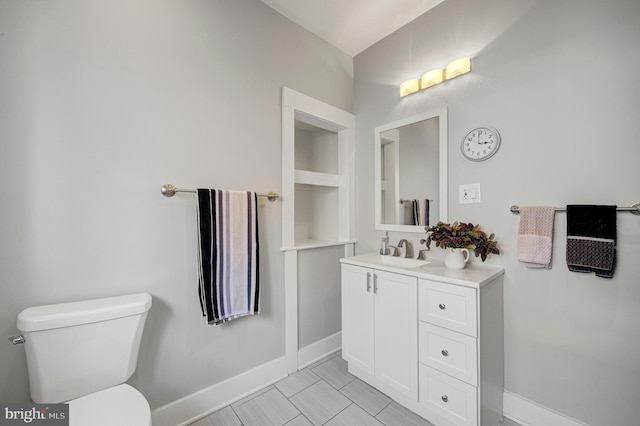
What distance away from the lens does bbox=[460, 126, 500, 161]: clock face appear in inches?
60.3

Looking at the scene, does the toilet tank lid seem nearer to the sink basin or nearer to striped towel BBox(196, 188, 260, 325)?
striped towel BBox(196, 188, 260, 325)

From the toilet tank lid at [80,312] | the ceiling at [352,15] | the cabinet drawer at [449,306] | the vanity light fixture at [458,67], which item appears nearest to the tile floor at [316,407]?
the cabinet drawer at [449,306]

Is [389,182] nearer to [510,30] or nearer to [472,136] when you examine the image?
[472,136]

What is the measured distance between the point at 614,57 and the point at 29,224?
2734 mm

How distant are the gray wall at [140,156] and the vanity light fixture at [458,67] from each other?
3.83 feet

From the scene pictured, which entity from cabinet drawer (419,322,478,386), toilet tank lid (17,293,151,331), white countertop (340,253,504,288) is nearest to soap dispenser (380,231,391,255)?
white countertop (340,253,504,288)

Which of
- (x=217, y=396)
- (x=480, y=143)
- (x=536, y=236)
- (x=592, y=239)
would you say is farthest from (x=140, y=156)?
(x=592, y=239)

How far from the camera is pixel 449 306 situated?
1.32m

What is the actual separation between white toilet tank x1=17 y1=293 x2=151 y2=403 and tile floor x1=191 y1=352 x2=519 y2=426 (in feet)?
2.22

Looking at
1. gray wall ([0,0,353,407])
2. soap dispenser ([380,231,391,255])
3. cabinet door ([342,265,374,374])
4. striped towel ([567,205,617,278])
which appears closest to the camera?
gray wall ([0,0,353,407])

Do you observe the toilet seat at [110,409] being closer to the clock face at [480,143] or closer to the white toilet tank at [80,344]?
the white toilet tank at [80,344]

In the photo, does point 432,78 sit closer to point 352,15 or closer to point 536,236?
point 352,15

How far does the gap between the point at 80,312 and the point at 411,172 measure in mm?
2065

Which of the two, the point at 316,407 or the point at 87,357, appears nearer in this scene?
the point at 87,357
